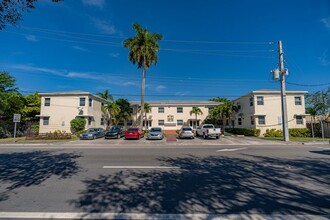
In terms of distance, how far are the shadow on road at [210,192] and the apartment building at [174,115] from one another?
31859mm

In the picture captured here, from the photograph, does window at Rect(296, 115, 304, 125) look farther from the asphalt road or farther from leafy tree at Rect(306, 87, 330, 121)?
the asphalt road

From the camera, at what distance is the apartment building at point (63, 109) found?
2947cm

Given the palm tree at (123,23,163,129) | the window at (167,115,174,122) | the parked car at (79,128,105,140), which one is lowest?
the parked car at (79,128,105,140)

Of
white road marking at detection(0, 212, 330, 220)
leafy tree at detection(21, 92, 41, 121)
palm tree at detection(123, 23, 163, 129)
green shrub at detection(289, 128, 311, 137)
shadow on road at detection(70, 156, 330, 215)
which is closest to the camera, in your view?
white road marking at detection(0, 212, 330, 220)

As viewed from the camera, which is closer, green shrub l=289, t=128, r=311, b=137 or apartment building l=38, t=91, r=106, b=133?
green shrub l=289, t=128, r=311, b=137

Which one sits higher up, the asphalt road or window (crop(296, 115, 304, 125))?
window (crop(296, 115, 304, 125))

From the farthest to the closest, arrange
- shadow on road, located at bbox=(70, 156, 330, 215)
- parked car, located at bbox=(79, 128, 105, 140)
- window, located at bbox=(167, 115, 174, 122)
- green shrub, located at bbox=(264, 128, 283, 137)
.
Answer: window, located at bbox=(167, 115, 174, 122) < green shrub, located at bbox=(264, 128, 283, 137) < parked car, located at bbox=(79, 128, 105, 140) < shadow on road, located at bbox=(70, 156, 330, 215)

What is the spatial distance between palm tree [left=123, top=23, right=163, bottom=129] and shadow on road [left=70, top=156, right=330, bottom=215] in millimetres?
23277

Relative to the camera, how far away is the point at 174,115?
3919cm

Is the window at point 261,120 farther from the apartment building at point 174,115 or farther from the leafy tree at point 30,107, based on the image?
the leafy tree at point 30,107

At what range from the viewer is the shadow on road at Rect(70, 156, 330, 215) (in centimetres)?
388

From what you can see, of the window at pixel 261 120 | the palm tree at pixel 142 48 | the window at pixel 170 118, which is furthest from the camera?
the window at pixel 170 118

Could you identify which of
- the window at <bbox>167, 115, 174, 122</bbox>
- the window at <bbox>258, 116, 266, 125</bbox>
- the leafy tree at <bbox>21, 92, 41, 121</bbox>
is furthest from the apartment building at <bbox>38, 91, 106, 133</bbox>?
the window at <bbox>258, 116, 266, 125</bbox>

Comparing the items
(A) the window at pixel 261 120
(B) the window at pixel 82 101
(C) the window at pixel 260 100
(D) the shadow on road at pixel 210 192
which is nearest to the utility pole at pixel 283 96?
(A) the window at pixel 261 120
